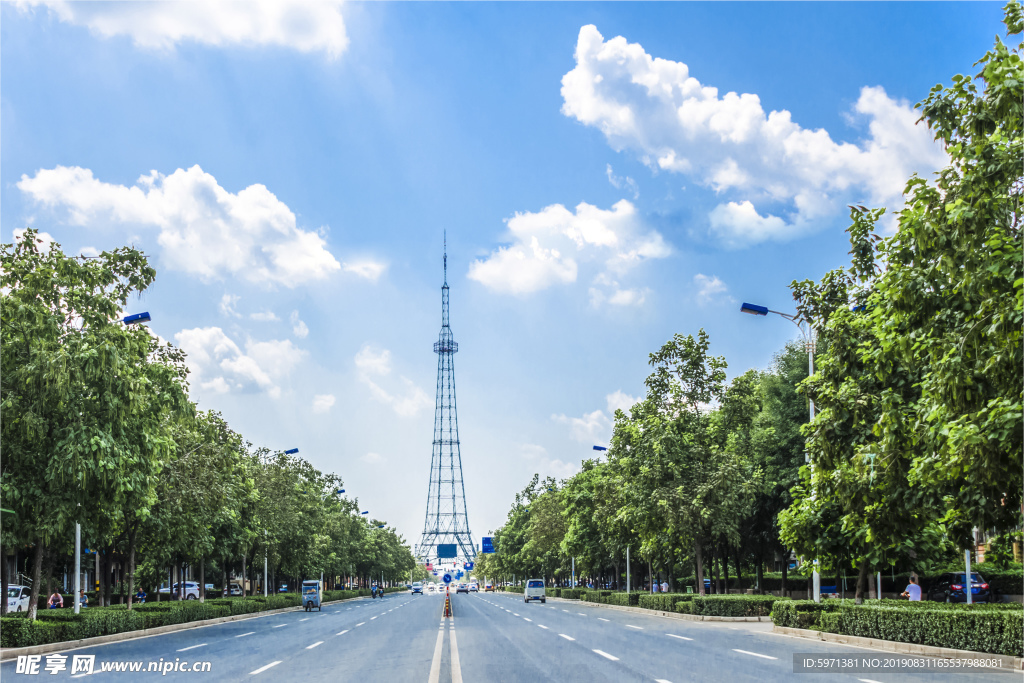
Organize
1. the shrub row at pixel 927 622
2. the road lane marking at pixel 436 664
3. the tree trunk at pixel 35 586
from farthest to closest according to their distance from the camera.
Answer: the tree trunk at pixel 35 586
the shrub row at pixel 927 622
the road lane marking at pixel 436 664

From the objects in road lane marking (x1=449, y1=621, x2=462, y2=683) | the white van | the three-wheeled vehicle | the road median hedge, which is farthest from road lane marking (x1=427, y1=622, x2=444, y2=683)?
the white van

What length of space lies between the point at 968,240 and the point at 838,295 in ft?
42.4

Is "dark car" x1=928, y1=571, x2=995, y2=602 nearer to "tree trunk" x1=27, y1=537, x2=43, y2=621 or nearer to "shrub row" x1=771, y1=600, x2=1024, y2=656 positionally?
"shrub row" x1=771, y1=600, x2=1024, y2=656

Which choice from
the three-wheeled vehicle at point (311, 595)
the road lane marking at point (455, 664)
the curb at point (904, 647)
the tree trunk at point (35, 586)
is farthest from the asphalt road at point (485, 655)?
the three-wheeled vehicle at point (311, 595)

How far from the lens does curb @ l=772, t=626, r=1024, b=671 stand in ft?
51.3

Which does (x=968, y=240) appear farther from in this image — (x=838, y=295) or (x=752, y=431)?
(x=752, y=431)

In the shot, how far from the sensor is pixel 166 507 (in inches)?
1195

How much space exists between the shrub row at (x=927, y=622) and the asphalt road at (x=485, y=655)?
1.00 meters

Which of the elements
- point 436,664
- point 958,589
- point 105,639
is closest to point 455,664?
point 436,664

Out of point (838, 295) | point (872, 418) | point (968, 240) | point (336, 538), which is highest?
point (838, 295)

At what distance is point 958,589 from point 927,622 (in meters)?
25.1

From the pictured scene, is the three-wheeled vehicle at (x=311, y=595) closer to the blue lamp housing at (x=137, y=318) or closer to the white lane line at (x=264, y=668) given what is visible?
the blue lamp housing at (x=137, y=318)

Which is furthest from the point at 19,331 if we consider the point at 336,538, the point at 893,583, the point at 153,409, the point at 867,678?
the point at 336,538

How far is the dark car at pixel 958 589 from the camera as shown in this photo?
3872 centimetres
